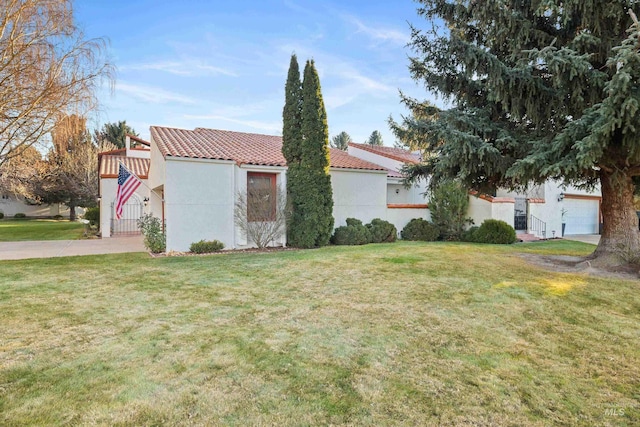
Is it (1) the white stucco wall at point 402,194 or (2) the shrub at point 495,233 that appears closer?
(2) the shrub at point 495,233

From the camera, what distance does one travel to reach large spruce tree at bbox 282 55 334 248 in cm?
1335

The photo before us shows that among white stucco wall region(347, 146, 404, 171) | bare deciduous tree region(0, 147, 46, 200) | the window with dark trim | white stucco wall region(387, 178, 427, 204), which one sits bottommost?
the window with dark trim

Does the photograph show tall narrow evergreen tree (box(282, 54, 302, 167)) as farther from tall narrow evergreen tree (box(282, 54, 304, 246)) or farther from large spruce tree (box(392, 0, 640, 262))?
large spruce tree (box(392, 0, 640, 262))

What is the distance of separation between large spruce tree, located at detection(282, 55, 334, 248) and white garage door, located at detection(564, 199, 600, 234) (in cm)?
1701

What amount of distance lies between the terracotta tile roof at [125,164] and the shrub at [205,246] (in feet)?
29.6

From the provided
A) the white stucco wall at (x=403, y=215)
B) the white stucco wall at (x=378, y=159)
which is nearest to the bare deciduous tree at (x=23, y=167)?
the white stucco wall at (x=403, y=215)

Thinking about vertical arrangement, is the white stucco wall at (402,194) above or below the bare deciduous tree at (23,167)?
below

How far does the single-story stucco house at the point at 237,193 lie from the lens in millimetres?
12141

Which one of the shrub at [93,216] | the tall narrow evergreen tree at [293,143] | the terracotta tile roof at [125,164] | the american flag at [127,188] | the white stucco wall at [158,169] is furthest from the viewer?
the shrub at [93,216]

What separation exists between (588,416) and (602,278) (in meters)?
6.59

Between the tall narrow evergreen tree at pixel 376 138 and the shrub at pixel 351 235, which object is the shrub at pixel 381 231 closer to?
the shrub at pixel 351 235

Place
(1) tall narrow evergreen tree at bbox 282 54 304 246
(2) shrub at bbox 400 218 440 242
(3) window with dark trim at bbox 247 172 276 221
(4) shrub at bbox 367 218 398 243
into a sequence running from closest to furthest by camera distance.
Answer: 1. (3) window with dark trim at bbox 247 172 276 221
2. (1) tall narrow evergreen tree at bbox 282 54 304 246
3. (4) shrub at bbox 367 218 398 243
4. (2) shrub at bbox 400 218 440 242

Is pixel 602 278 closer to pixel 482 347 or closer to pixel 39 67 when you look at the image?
pixel 482 347

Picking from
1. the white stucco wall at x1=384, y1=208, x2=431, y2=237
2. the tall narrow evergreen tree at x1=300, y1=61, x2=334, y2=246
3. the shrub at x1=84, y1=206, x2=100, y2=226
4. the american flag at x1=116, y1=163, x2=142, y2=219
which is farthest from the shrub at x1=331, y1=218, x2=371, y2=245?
the shrub at x1=84, y1=206, x2=100, y2=226
